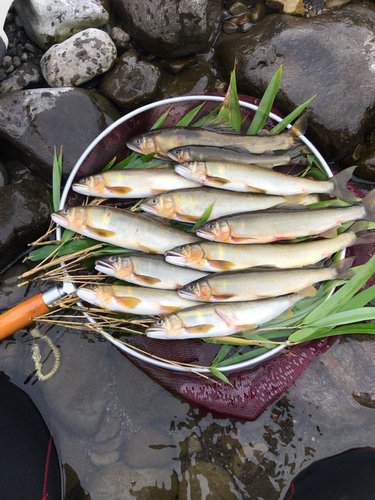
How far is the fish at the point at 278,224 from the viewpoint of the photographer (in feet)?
8.08

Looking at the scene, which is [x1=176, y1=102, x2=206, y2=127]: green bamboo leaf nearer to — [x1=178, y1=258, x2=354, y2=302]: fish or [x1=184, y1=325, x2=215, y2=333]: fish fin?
[x1=178, y1=258, x2=354, y2=302]: fish

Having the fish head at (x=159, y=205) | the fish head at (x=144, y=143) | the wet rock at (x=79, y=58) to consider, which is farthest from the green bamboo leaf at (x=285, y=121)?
the wet rock at (x=79, y=58)

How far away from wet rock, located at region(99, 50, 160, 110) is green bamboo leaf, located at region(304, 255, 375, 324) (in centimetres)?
263

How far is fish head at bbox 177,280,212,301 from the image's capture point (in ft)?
7.66

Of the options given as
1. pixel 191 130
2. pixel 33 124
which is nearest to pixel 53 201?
pixel 33 124

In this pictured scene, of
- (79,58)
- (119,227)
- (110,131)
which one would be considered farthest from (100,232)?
(79,58)

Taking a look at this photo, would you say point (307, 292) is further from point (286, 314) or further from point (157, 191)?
point (157, 191)

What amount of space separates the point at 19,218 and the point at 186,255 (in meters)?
1.66

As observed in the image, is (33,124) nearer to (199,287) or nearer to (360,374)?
(199,287)

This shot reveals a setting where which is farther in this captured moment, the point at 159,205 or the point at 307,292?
the point at 159,205

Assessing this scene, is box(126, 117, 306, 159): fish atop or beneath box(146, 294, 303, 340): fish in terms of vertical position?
atop

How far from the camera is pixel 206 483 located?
2.89m

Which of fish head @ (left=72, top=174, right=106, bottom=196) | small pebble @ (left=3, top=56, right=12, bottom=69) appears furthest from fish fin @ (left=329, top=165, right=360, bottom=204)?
small pebble @ (left=3, top=56, right=12, bottom=69)

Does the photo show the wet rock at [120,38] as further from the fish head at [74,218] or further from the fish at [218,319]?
the fish at [218,319]
